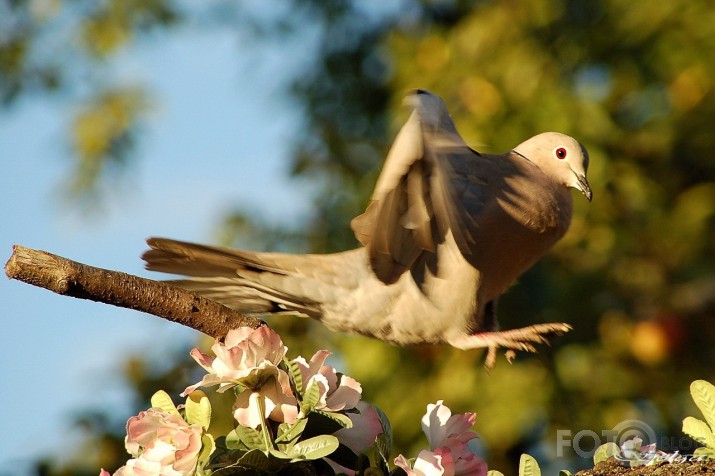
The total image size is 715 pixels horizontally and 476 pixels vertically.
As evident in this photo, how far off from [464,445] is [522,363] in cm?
212

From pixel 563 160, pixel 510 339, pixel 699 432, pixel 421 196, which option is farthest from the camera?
pixel 563 160

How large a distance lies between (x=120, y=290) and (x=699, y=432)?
3.23 feet

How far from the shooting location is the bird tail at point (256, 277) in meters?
2.64

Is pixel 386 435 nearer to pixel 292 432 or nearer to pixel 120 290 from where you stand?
pixel 292 432

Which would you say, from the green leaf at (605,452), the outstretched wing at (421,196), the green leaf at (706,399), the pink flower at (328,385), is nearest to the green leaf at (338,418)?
the pink flower at (328,385)

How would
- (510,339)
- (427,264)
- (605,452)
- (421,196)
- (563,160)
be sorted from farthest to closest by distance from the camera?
(563,160) → (427,264) → (510,339) → (421,196) → (605,452)

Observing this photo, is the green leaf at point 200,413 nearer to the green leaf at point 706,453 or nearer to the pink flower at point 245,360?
the pink flower at point 245,360

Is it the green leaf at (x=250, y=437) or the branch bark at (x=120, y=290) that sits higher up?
the branch bark at (x=120, y=290)

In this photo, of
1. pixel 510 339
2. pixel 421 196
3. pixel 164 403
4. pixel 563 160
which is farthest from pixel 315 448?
pixel 563 160

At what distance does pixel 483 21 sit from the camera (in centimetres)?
395

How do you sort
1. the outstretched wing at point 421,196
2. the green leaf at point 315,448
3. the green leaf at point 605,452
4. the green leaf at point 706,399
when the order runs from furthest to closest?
1. the outstretched wing at point 421,196
2. the green leaf at point 605,452
3. the green leaf at point 706,399
4. the green leaf at point 315,448

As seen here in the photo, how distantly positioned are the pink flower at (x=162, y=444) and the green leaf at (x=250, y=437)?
0.07m

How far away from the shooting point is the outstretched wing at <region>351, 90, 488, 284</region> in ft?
7.41

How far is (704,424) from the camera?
1.56 m
